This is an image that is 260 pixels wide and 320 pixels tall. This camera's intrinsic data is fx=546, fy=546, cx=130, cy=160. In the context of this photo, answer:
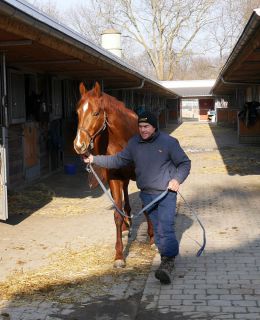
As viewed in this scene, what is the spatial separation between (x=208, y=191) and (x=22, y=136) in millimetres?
3623

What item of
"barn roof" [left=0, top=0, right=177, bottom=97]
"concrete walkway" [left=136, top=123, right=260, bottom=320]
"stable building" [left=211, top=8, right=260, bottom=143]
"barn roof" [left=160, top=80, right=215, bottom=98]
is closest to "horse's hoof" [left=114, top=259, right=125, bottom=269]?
"concrete walkway" [left=136, top=123, right=260, bottom=320]

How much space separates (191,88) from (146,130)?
44.6 meters

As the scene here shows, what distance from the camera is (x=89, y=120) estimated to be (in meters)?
4.78

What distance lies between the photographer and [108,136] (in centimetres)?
524

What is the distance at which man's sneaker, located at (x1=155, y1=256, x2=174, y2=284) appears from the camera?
454 cm

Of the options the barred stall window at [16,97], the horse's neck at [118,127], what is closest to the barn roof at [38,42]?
the barred stall window at [16,97]

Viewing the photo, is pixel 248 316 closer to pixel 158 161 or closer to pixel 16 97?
pixel 158 161

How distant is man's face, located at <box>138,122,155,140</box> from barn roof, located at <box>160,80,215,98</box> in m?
40.4

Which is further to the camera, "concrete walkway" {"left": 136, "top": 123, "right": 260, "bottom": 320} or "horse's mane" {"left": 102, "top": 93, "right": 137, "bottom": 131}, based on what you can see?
"horse's mane" {"left": 102, "top": 93, "right": 137, "bottom": 131}

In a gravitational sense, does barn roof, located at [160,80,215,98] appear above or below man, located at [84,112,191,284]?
above

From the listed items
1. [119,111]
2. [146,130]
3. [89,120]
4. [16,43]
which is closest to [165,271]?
[146,130]

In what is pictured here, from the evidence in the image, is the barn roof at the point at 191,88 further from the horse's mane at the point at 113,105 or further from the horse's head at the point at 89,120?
the horse's head at the point at 89,120

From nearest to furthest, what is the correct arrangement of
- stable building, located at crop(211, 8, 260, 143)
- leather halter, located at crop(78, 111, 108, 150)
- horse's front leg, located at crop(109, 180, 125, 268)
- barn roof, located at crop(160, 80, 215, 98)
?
leather halter, located at crop(78, 111, 108, 150) → horse's front leg, located at crop(109, 180, 125, 268) → stable building, located at crop(211, 8, 260, 143) → barn roof, located at crop(160, 80, 215, 98)

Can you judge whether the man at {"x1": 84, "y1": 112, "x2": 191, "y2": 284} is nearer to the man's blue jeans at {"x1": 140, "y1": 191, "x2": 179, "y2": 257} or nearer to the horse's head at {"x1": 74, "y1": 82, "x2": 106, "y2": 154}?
the man's blue jeans at {"x1": 140, "y1": 191, "x2": 179, "y2": 257}
